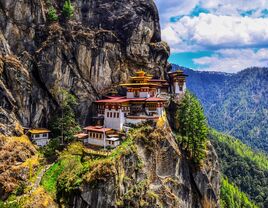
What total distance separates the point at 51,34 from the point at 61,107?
1806cm

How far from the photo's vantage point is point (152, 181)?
205ft

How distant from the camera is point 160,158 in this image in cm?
6644

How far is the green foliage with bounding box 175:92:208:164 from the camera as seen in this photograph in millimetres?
74875

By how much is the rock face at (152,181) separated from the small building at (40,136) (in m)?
19.6

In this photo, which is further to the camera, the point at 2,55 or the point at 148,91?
the point at 148,91

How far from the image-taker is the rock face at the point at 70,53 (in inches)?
2643

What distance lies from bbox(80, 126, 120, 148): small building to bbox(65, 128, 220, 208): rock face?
4489 mm

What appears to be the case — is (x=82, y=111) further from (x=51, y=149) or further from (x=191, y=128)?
(x=191, y=128)

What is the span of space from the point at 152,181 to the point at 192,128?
18962 millimetres

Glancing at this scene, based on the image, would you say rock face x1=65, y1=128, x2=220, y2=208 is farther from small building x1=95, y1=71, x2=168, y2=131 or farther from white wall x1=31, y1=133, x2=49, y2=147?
white wall x1=31, y1=133, x2=49, y2=147

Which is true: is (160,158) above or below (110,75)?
below

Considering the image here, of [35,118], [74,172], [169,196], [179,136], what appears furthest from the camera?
[179,136]

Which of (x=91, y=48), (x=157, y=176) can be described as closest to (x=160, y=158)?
(x=157, y=176)

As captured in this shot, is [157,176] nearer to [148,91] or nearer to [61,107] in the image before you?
[148,91]
